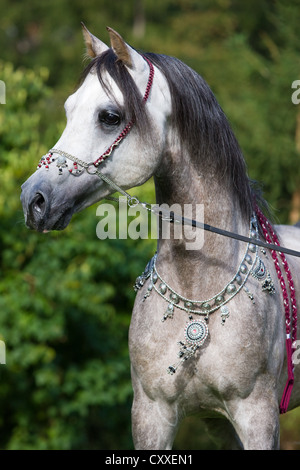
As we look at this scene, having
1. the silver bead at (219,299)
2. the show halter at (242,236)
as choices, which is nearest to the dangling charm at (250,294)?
the silver bead at (219,299)

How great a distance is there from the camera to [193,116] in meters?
2.82

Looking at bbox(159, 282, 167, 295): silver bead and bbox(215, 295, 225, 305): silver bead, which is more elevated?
bbox(159, 282, 167, 295): silver bead

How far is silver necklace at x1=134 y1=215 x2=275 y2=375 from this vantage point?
9.27ft

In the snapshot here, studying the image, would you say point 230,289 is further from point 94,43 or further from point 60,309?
point 60,309

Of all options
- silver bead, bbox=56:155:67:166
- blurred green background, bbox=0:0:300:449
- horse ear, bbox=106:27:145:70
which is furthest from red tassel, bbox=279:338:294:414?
blurred green background, bbox=0:0:300:449

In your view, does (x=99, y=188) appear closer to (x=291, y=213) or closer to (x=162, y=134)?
(x=162, y=134)

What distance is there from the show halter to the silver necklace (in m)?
0.04

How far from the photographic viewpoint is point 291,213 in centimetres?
964

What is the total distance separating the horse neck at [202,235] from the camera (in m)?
2.88

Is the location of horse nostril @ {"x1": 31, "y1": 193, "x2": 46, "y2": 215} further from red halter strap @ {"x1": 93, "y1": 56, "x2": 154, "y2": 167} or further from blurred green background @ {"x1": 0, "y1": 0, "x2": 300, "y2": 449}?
blurred green background @ {"x1": 0, "y1": 0, "x2": 300, "y2": 449}

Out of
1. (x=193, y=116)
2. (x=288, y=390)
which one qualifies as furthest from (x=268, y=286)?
(x=193, y=116)

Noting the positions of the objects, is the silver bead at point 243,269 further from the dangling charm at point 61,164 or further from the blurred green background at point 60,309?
the blurred green background at point 60,309

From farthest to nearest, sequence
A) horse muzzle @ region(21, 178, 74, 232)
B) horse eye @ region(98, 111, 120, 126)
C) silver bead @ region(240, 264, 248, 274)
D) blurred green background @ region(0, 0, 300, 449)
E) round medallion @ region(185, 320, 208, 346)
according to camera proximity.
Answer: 1. blurred green background @ region(0, 0, 300, 449)
2. silver bead @ region(240, 264, 248, 274)
3. round medallion @ region(185, 320, 208, 346)
4. horse eye @ region(98, 111, 120, 126)
5. horse muzzle @ region(21, 178, 74, 232)

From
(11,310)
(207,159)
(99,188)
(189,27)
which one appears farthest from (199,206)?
(189,27)
